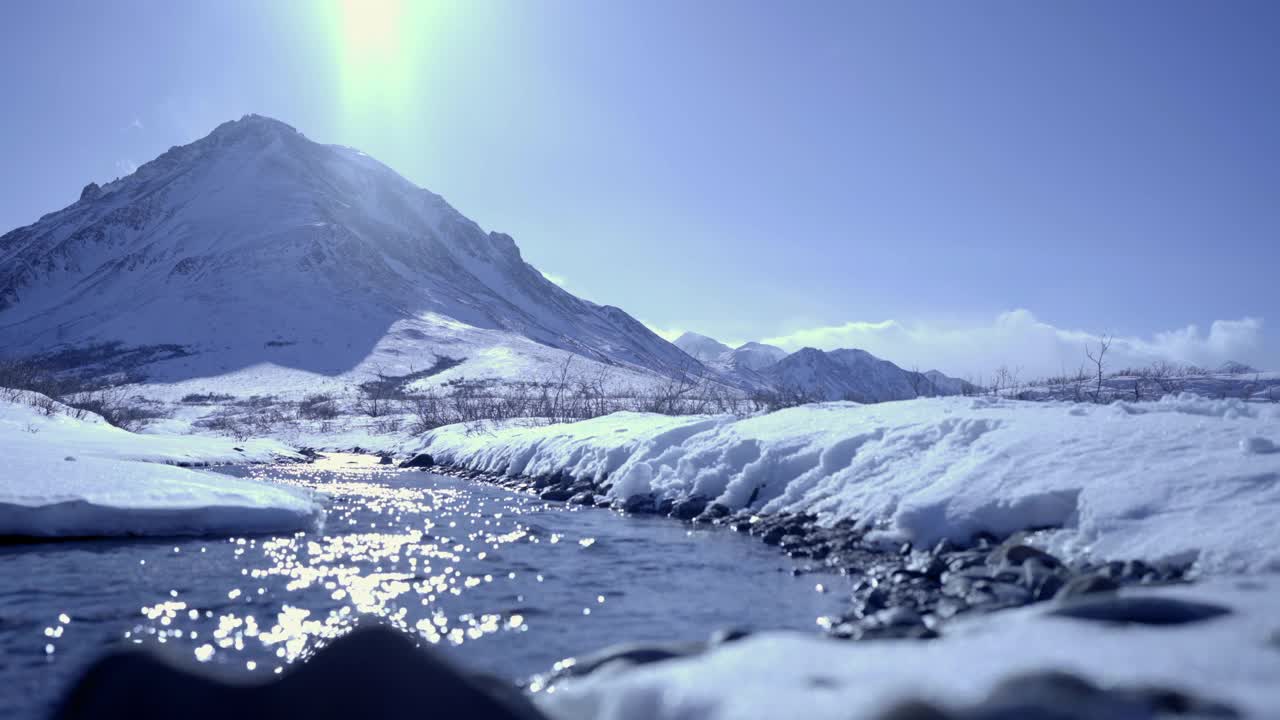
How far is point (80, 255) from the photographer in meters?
191

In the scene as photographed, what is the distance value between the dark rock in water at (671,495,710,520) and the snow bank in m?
0.35

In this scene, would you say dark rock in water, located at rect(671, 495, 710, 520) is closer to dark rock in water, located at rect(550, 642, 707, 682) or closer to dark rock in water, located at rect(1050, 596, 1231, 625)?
dark rock in water, located at rect(550, 642, 707, 682)

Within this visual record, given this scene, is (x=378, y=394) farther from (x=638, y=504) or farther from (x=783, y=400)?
(x=638, y=504)

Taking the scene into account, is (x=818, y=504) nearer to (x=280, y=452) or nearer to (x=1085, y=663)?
(x=1085, y=663)

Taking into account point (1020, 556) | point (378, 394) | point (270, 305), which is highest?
point (270, 305)

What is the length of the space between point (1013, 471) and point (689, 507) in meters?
6.17

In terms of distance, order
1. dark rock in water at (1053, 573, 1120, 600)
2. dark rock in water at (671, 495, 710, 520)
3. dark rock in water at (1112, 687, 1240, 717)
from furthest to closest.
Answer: dark rock in water at (671, 495, 710, 520)
dark rock in water at (1053, 573, 1120, 600)
dark rock in water at (1112, 687, 1240, 717)

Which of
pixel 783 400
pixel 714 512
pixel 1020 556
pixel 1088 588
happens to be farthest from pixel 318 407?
pixel 1088 588

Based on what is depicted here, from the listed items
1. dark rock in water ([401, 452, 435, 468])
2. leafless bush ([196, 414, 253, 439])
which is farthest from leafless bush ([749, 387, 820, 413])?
leafless bush ([196, 414, 253, 439])

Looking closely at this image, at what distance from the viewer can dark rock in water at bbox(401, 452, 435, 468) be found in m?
29.8

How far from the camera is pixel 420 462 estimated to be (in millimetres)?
30078

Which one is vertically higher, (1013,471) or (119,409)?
(119,409)

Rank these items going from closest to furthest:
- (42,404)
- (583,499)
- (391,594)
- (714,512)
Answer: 1. (391,594)
2. (714,512)
3. (583,499)
4. (42,404)

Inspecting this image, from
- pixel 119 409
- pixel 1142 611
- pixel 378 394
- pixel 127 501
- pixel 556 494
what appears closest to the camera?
pixel 1142 611
